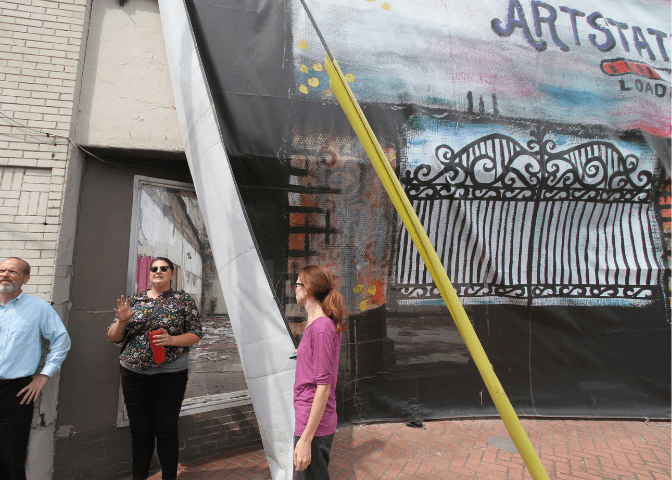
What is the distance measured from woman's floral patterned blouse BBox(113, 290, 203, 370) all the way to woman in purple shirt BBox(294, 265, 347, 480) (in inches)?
49.8

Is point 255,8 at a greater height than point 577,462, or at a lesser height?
greater

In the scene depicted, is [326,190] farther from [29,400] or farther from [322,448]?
[29,400]

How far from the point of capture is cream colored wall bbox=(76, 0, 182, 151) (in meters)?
3.24

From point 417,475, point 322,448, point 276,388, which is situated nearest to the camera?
point 322,448

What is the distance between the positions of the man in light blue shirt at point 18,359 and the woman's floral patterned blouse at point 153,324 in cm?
51

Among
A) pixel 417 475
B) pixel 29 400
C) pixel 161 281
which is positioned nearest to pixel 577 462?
pixel 417 475

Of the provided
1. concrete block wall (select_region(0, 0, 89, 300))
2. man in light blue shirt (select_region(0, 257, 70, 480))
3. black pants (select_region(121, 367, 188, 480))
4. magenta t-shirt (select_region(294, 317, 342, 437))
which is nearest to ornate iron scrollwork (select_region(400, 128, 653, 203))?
magenta t-shirt (select_region(294, 317, 342, 437))

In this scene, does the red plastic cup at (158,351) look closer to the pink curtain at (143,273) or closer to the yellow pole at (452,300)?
the pink curtain at (143,273)

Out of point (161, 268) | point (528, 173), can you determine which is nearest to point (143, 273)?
point (161, 268)

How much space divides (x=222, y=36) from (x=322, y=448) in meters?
2.98

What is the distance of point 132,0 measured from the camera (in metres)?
3.46

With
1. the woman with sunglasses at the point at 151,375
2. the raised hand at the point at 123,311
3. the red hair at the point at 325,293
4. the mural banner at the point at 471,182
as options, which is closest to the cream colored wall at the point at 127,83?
the mural banner at the point at 471,182

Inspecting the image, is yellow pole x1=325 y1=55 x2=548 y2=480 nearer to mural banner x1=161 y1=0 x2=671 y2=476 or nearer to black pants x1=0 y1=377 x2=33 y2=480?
mural banner x1=161 y1=0 x2=671 y2=476

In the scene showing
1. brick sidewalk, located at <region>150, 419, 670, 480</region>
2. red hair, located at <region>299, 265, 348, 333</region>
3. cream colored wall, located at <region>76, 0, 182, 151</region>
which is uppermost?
cream colored wall, located at <region>76, 0, 182, 151</region>
